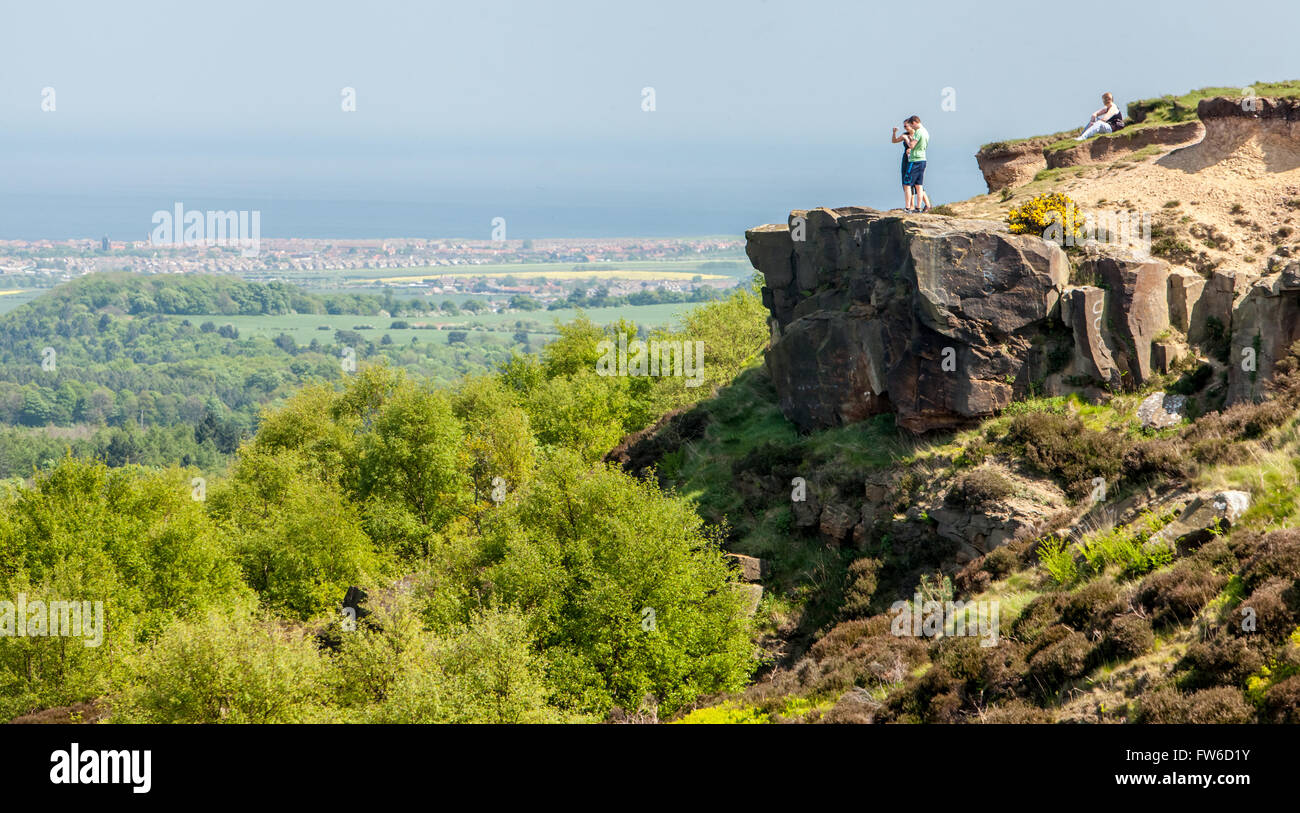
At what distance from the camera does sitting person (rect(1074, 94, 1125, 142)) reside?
42438 millimetres

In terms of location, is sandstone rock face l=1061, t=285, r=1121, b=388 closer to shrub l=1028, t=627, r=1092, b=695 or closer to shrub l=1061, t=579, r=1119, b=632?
shrub l=1061, t=579, r=1119, b=632

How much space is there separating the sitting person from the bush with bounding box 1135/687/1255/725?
3087 centimetres

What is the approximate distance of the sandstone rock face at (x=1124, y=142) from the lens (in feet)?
130

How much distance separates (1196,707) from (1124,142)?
30.8m

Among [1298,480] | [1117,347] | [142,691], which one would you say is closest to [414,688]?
[142,691]

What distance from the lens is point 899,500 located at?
33.8m

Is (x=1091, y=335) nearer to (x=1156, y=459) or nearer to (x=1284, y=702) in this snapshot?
(x=1156, y=459)

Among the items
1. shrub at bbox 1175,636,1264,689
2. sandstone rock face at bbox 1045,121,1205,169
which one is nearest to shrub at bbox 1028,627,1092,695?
shrub at bbox 1175,636,1264,689

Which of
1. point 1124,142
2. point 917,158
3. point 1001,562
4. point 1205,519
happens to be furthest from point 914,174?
point 1205,519

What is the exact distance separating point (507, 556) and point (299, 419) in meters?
38.0

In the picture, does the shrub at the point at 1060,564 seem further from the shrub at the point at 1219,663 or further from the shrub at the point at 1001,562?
the shrub at the point at 1219,663

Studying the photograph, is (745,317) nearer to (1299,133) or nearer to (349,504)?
(349,504)

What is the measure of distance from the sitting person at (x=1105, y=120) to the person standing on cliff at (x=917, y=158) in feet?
29.5

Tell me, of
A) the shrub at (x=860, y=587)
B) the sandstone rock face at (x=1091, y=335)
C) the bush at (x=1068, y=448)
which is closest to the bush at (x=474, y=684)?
the shrub at (x=860, y=587)
